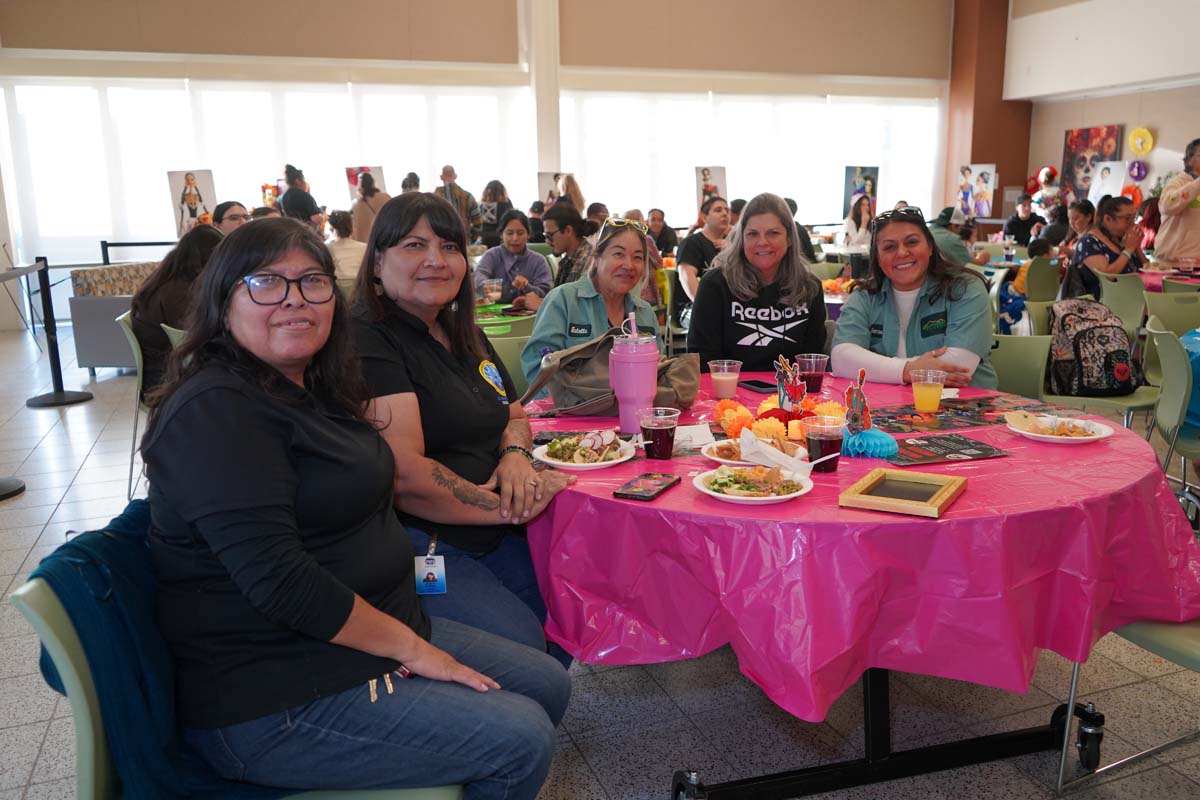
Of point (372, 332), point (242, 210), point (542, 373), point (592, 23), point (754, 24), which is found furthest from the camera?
point (754, 24)

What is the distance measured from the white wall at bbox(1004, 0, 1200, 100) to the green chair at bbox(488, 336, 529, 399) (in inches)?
461

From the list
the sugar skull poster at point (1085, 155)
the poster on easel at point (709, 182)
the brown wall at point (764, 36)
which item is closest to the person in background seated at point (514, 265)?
the poster on easel at point (709, 182)

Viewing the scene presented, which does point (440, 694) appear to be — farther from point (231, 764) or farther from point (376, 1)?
point (376, 1)

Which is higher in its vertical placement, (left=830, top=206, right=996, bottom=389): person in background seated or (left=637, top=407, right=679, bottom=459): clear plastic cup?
(left=830, top=206, right=996, bottom=389): person in background seated

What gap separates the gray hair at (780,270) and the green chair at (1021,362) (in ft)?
2.62

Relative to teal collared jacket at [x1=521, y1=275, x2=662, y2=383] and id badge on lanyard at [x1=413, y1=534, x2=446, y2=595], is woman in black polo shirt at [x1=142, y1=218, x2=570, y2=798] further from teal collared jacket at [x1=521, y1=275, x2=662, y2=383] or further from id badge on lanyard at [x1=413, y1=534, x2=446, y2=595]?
teal collared jacket at [x1=521, y1=275, x2=662, y2=383]

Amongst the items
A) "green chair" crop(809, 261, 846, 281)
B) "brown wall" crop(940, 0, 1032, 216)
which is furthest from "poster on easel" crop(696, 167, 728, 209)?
"green chair" crop(809, 261, 846, 281)

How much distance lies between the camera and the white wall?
11.2 meters

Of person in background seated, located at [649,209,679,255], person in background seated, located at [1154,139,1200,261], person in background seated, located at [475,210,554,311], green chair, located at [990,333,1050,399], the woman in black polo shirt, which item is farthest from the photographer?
person in background seated, located at [649,209,679,255]

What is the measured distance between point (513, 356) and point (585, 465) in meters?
1.38

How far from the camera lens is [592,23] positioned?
12445mm

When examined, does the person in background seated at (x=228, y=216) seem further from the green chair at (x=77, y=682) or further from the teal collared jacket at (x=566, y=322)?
the green chair at (x=77, y=682)

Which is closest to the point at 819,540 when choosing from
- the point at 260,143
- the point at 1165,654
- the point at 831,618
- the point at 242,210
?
the point at 831,618

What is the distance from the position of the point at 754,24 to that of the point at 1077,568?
13.1m
